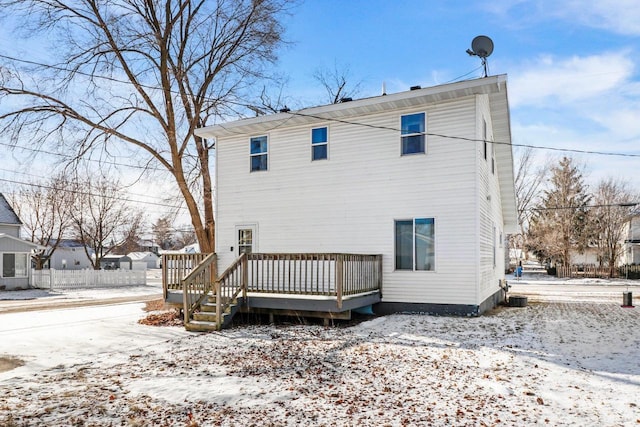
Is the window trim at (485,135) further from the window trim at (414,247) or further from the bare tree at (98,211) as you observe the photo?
the bare tree at (98,211)

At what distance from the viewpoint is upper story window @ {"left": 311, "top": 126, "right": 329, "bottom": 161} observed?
12.7 metres

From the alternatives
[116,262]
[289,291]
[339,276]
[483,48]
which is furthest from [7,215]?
[116,262]

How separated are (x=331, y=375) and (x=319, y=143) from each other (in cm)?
787

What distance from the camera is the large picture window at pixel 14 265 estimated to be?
24.7 m

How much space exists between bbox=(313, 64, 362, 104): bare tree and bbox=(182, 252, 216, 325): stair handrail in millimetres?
17427

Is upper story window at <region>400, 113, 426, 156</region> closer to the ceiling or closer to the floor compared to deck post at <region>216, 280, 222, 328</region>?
closer to the ceiling

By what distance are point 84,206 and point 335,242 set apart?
78.5ft

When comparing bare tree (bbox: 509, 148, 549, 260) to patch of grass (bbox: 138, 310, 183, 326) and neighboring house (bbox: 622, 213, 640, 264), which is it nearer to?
neighboring house (bbox: 622, 213, 640, 264)

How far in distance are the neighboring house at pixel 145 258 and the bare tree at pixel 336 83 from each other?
39433mm

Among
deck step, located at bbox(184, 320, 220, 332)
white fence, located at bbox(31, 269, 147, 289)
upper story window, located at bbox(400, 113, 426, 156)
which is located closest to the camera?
deck step, located at bbox(184, 320, 220, 332)

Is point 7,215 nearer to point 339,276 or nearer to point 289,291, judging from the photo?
point 289,291

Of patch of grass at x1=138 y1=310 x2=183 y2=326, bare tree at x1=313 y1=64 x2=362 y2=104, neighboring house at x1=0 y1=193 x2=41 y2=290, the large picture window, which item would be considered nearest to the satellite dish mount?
patch of grass at x1=138 y1=310 x2=183 y2=326

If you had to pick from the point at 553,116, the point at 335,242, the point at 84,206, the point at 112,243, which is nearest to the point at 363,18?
the point at 335,242

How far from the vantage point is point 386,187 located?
466 inches
